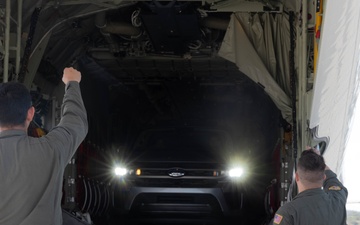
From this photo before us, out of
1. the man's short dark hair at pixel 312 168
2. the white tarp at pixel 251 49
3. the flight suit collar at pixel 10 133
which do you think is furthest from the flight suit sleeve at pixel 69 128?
the white tarp at pixel 251 49

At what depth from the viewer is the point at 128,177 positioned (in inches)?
309

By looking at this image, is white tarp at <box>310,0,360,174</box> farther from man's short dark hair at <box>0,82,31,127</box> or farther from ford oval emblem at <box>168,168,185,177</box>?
ford oval emblem at <box>168,168,185,177</box>

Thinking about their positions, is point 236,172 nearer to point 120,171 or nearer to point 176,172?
point 176,172

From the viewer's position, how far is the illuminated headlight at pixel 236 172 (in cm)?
782

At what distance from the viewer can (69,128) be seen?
9.22ft

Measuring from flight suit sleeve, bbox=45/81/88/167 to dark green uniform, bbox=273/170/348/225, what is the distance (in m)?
1.29

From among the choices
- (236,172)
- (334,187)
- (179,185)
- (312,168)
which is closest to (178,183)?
(179,185)

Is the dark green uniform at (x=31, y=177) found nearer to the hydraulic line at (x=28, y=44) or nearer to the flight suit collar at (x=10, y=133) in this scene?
the flight suit collar at (x=10, y=133)

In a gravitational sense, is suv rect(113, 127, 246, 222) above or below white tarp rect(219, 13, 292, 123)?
below

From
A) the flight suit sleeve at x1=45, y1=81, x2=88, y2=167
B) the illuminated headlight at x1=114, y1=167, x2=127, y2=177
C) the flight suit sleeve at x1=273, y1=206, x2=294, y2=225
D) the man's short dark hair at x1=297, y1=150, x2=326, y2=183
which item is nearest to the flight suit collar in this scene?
the flight suit sleeve at x1=45, y1=81, x2=88, y2=167

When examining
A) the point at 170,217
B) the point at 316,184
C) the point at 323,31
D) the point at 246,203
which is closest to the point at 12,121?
the point at 316,184

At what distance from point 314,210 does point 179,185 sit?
14.5ft

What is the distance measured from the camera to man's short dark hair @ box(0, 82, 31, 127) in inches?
104

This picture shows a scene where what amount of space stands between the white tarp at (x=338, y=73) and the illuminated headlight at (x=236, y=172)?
3.26m
